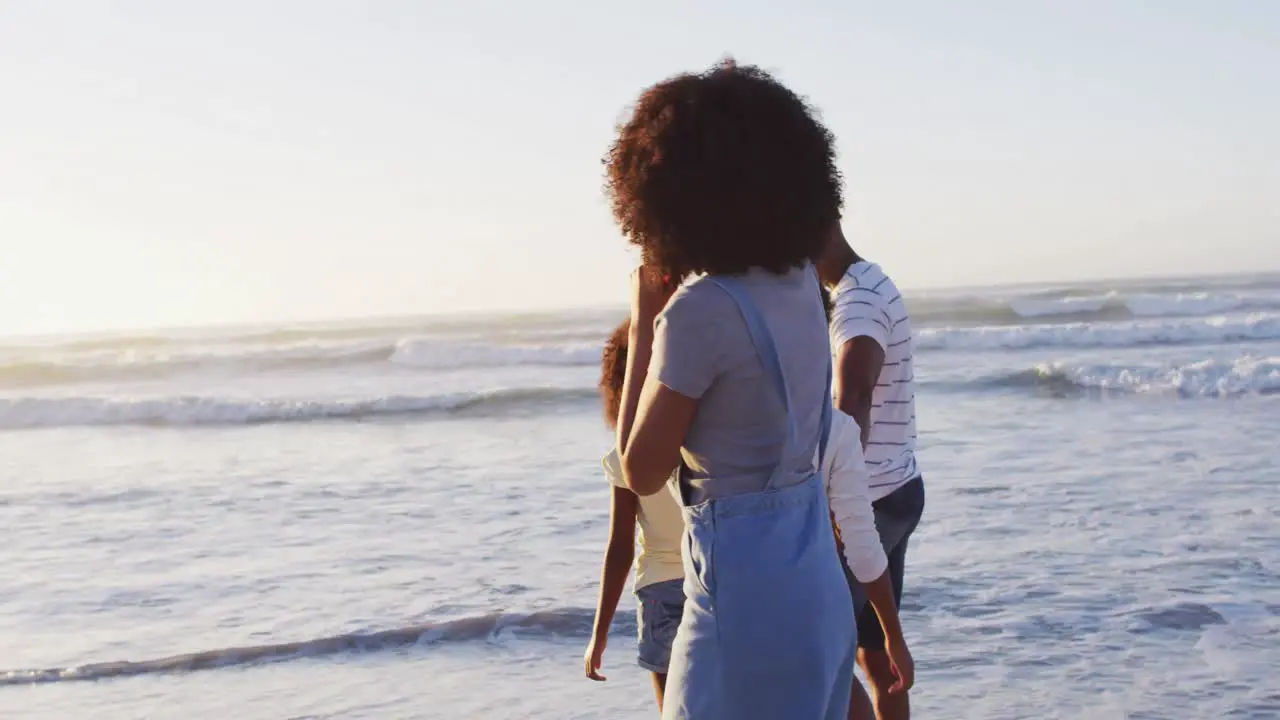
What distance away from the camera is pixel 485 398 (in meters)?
17.0

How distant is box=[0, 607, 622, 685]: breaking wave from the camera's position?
17.5ft

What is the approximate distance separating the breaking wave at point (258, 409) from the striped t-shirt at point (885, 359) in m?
12.9

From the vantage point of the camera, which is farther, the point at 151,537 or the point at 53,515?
the point at 53,515

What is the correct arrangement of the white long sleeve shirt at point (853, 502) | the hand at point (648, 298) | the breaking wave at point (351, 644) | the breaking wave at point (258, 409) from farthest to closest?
the breaking wave at point (258, 409) → the breaking wave at point (351, 644) → the white long sleeve shirt at point (853, 502) → the hand at point (648, 298)

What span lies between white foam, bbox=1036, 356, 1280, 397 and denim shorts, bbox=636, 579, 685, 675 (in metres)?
12.6

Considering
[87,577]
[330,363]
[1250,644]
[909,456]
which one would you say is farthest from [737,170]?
[330,363]

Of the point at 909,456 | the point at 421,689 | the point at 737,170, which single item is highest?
the point at 737,170

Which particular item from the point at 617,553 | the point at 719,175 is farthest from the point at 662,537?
the point at 719,175

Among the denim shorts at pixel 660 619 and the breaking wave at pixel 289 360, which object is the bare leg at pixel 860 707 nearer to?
the denim shorts at pixel 660 619

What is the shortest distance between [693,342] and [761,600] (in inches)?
15.5

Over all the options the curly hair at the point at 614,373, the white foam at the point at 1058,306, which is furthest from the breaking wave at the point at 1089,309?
the curly hair at the point at 614,373

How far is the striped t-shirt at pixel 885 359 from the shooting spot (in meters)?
2.82

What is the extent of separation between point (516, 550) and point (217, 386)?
55.1 feet

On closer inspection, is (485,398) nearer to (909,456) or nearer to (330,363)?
(330,363)
